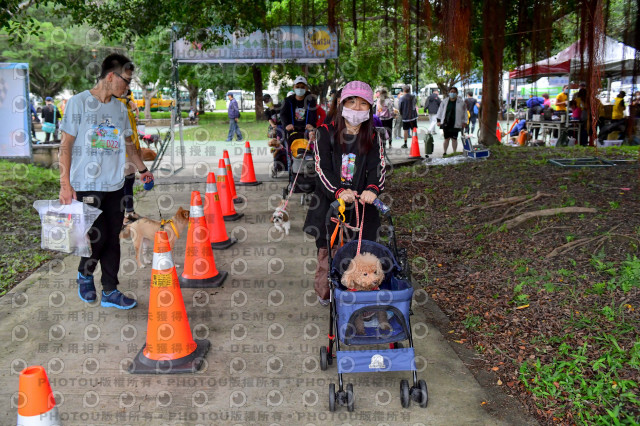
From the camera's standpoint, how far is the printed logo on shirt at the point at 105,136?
179 inches

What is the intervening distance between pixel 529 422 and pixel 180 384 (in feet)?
7.26

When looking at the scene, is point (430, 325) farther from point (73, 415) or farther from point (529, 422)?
point (73, 415)

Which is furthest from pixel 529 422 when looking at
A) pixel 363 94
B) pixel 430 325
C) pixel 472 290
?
pixel 363 94

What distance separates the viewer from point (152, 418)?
319 centimetres

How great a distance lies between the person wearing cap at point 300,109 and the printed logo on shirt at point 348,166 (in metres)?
4.95

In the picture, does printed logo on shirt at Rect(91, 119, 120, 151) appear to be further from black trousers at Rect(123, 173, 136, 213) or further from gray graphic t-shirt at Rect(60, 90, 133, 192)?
black trousers at Rect(123, 173, 136, 213)

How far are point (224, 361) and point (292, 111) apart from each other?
19.7 ft

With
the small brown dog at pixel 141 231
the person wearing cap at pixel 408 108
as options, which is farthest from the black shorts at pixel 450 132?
the small brown dog at pixel 141 231

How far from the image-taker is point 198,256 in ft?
17.9

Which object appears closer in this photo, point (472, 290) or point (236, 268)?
point (472, 290)

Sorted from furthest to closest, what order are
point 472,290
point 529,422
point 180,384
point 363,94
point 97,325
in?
point 472,290 < point 97,325 < point 363,94 < point 180,384 < point 529,422

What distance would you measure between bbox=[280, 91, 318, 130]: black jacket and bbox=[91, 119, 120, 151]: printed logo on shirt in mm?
4750

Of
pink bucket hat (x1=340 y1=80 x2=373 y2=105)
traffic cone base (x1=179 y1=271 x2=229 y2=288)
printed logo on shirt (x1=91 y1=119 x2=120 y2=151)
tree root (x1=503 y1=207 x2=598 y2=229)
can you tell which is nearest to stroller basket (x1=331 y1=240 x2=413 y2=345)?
pink bucket hat (x1=340 y1=80 x2=373 y2=105)

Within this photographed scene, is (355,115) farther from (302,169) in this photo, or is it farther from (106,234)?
(302,169)
